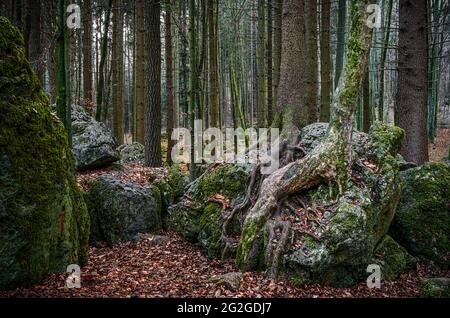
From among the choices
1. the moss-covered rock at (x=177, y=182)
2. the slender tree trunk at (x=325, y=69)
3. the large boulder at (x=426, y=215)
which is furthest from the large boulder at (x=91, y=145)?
the large boulder at (x=426, y=215)

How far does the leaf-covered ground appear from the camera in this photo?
4738 mm

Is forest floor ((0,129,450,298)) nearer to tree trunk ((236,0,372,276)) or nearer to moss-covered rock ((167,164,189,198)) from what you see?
tree trunk ((236,0,372,276))

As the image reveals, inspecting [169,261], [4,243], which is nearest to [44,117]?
[4,243]

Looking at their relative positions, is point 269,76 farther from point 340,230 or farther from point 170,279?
point 170,279

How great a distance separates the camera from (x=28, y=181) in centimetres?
459

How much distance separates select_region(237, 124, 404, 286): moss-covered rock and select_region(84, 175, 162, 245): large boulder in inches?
101

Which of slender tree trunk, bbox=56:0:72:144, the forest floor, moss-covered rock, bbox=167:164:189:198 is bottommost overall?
the forest floor

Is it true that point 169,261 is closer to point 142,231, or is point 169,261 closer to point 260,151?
point 142,231

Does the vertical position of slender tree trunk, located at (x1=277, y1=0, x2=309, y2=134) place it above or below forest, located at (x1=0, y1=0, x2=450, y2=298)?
above

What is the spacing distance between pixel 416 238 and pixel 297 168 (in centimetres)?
266


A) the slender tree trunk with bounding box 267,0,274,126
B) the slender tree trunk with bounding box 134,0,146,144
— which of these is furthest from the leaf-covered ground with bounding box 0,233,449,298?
the slender tree trunk with bounding box 267,0,274,126

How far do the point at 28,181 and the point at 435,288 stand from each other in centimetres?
577

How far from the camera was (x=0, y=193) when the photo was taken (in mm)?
4352
